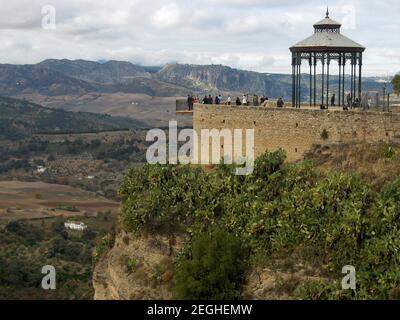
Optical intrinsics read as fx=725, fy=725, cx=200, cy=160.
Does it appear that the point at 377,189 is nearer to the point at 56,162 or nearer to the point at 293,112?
the point at 293,112

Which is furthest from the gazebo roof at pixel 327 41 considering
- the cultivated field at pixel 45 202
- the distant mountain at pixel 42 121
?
the distant mountain at pixel 42 121

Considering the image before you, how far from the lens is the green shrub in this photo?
1593 centimetres

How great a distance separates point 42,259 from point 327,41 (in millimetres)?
29350

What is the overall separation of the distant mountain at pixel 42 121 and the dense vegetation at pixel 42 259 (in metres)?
61.6

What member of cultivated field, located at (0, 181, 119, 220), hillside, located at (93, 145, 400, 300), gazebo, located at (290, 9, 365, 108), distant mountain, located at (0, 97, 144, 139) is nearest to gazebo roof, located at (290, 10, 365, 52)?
gazebo, located at (290, 9, 365, 108)

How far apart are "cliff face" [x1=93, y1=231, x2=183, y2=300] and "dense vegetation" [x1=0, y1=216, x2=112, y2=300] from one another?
11.3m

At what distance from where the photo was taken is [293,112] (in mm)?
20078

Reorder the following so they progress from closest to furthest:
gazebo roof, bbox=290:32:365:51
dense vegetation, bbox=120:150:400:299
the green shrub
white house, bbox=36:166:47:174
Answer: dense vegetation, bbox=120:150:400:299 → the green shrub → gazebo roof, bbox=290:32:365:51 → white house, bbox=36:166:47:174

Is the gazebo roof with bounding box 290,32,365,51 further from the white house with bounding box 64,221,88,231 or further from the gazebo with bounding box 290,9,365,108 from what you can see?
the white house with bounding box 64,221,88,231

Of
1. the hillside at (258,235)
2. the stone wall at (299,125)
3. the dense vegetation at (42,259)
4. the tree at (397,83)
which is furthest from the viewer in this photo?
the dense vegetation at (42,259)

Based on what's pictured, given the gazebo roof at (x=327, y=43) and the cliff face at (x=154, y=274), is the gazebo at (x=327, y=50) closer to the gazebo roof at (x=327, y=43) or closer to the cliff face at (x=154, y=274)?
the gazebo roof at (x=327, y=43)

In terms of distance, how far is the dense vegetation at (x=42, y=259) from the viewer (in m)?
36.7
